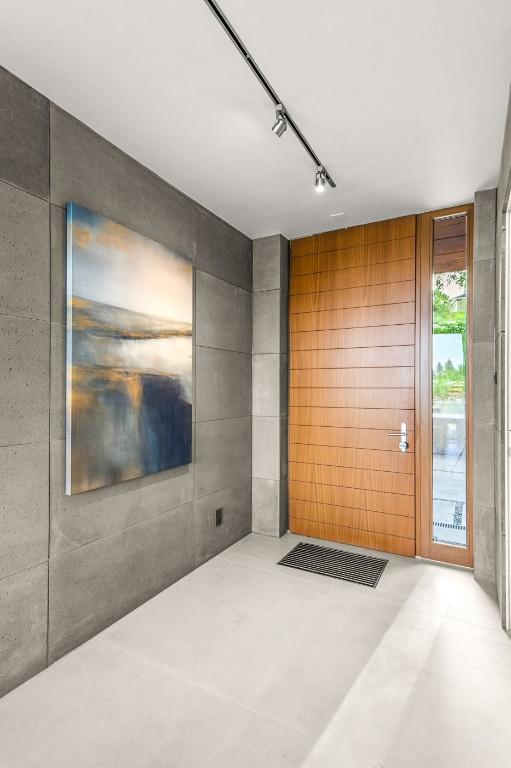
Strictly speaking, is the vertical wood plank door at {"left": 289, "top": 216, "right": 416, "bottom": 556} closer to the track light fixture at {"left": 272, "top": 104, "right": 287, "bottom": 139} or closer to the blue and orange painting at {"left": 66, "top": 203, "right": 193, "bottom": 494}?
the blue and orange painting at {"left": 66, "top": 203, "right": 193, "bottom": 494}

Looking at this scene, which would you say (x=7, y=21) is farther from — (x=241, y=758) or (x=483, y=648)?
(x=483, y=648)

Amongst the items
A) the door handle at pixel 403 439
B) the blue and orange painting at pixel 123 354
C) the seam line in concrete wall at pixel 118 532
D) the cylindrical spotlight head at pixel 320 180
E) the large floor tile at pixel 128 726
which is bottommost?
the large floor tile at pixel 128 726

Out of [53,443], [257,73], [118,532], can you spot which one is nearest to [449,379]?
[257,73]

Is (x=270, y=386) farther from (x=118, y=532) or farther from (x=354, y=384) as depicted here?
(x=118, y=532)

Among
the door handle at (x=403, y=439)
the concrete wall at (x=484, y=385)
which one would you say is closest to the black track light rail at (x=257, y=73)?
the concrete wall at (x=484, y=385)

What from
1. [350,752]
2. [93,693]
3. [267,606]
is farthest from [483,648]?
[93,693]

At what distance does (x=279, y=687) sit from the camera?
193cm

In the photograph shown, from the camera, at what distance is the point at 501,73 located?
1863 mm

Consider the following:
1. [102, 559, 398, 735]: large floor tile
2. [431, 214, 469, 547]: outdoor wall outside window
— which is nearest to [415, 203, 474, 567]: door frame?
[431, 214, 469, 547]: outdoor wall outside window

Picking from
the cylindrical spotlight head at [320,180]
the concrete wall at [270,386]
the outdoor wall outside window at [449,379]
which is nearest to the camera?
the cylindrical spotlight head at [320,180]

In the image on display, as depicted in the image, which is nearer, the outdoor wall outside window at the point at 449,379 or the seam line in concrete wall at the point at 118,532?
the seam line in concrete wall at the point at 118,532

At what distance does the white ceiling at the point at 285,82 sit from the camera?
5.23 feet

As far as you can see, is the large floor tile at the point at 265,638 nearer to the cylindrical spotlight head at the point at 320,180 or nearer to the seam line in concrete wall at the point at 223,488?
the seam line in concrete wall at the point at 223,488

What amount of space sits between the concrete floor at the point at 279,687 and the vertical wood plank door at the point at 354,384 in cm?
82
